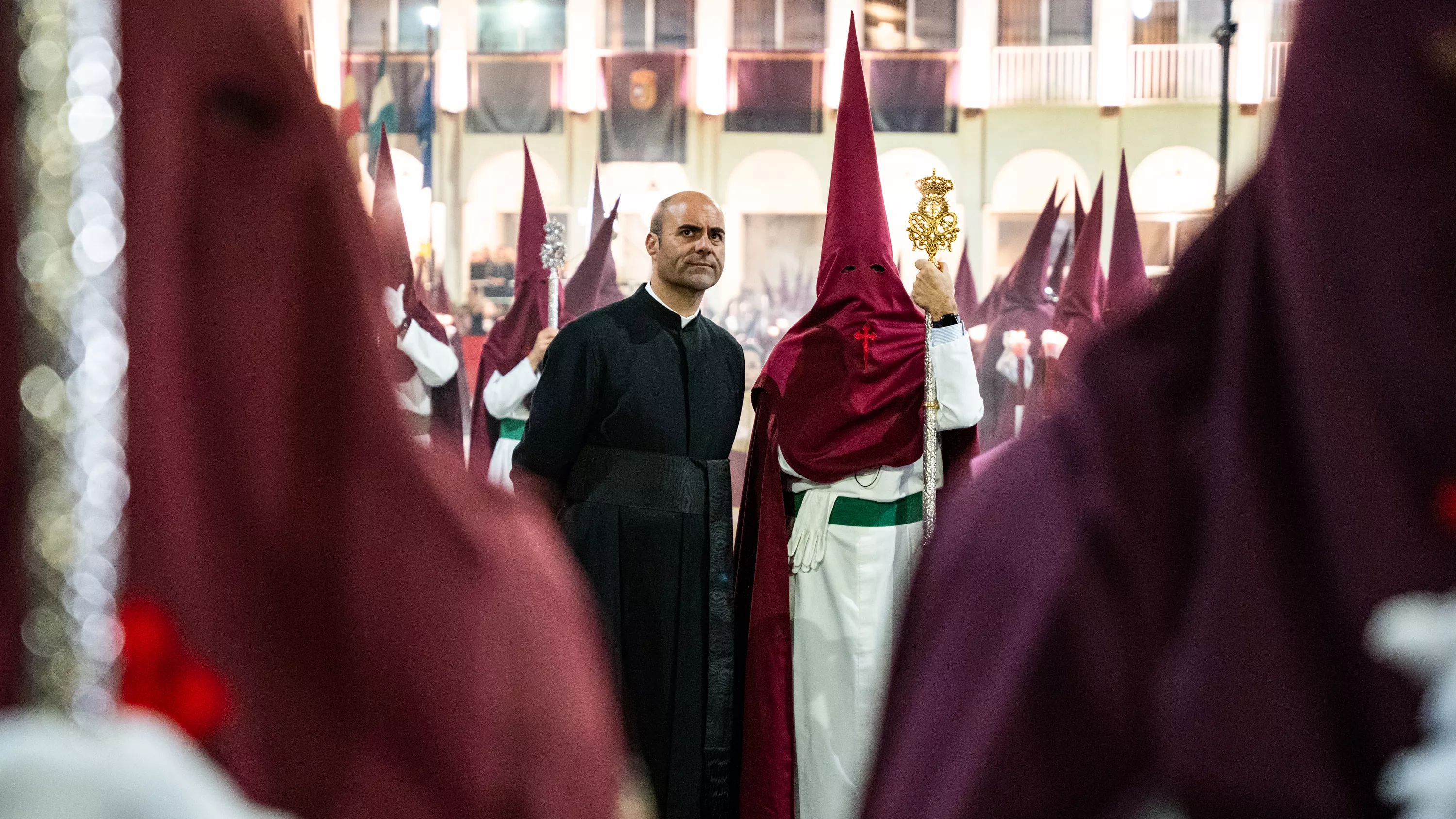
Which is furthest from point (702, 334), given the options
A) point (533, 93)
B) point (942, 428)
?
point (533, 93)

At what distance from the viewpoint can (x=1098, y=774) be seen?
0.75 meters

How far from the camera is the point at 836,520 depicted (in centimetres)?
357

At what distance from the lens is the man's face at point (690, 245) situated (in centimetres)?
373

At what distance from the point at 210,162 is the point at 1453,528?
0.66m

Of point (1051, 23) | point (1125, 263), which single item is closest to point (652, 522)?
point (1125, 263)

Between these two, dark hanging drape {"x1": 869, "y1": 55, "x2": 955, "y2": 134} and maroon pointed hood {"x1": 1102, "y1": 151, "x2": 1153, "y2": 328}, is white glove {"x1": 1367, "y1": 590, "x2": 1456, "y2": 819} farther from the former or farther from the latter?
dark hanging drape {"x1": 869, "y1": 55, "x2": 955, "y2": 134}

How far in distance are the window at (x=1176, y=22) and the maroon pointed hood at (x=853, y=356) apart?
1459 cm

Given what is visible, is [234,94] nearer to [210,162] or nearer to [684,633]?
[210,162]

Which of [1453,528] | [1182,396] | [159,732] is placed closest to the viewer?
[159,732]

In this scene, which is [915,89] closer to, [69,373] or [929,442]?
[929,442]

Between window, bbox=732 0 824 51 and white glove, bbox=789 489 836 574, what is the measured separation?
14319 mm

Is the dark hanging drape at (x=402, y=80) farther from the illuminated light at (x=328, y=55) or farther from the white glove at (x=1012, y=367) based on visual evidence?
the white glove at (x=1012, y=367)

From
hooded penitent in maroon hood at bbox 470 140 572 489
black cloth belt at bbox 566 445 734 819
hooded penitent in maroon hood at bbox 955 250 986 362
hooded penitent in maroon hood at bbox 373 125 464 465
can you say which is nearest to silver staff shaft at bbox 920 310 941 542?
black cloth belt at bbox 566 445 734 819

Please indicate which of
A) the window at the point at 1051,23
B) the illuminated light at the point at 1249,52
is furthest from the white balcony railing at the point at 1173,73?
the window at the point at 1051,23
